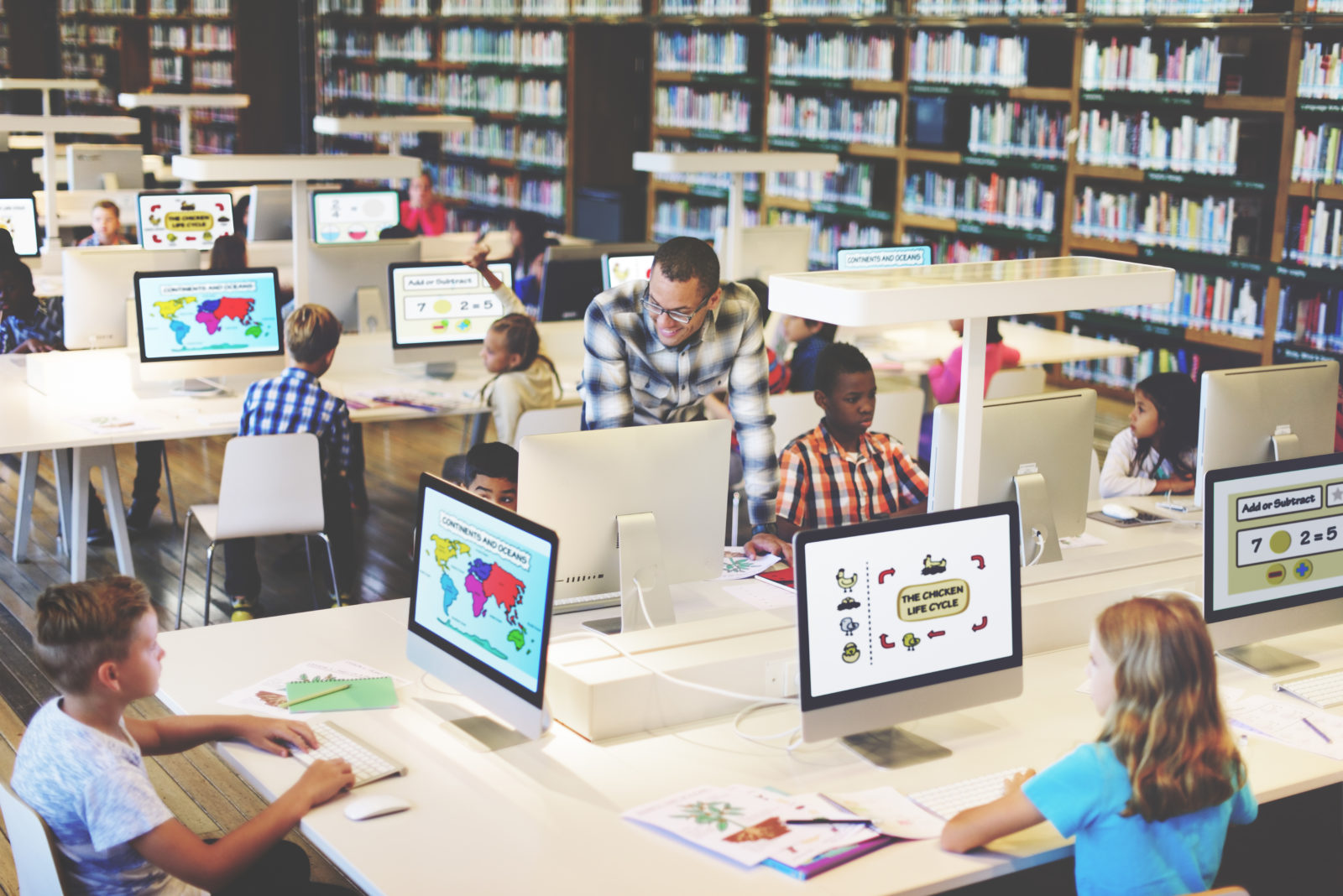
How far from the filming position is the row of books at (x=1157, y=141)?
21.7ft

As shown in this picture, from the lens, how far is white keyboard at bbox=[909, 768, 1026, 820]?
7.13 feet

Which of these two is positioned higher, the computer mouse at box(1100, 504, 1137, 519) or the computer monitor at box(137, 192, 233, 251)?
the computer monitor at box(137, 192, 233, 251)

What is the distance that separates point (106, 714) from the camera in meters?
2.01

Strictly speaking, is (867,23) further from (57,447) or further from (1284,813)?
(1284,813)

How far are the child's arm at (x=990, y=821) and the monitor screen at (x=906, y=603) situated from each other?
288 millimetres

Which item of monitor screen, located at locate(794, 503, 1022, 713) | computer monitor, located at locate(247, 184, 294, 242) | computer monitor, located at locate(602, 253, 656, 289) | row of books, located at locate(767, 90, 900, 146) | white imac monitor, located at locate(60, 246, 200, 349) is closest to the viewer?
monitor screen, located at locate(794, 503, 1022, 713)

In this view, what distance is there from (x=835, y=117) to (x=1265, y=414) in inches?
217

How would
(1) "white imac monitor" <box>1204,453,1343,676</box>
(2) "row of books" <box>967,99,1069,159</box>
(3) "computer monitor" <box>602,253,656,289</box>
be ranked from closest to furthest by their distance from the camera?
1. (1) "white imac monitor" <box>1204,453,1343,676</box>
2. (3) "computer monitor" <box>602,253,656,289</box>
3. (2) "row of books" <box>967,99,1069,159</box>

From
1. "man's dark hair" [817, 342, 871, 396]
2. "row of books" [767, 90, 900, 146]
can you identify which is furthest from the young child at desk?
"row of books" [767, 90, 900, 146]

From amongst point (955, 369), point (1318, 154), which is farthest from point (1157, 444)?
point (1318, 154)

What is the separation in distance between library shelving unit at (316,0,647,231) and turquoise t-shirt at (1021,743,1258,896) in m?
8.44

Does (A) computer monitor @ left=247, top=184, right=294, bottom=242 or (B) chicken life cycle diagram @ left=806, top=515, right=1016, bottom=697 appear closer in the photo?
(B) chicken life cycle diagram @ left=806, top=515, right=1016, bottom=697

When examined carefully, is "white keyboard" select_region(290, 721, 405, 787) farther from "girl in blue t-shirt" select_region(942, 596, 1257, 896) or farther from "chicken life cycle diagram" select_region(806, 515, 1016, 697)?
"girl in blue t-shirt" select_region(942, 596, 1257, 896)

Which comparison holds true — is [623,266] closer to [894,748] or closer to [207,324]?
[207,324]
